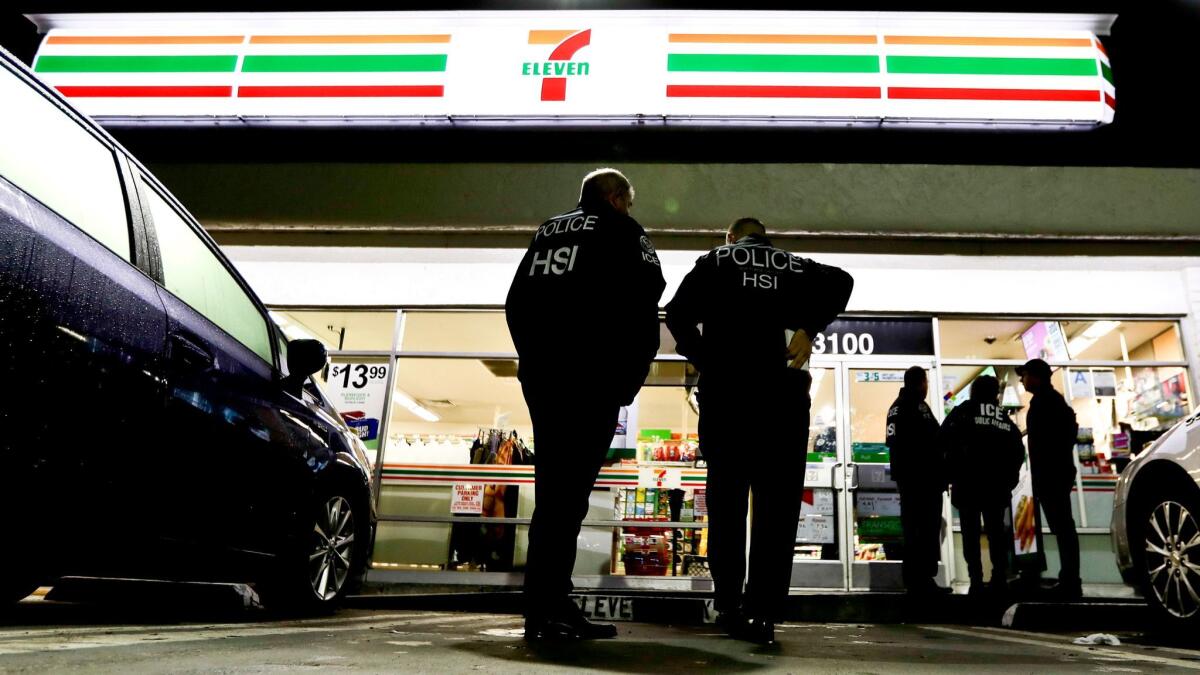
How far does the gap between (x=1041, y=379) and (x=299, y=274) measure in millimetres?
7342

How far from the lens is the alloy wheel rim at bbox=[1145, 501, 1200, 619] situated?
355 centimetres

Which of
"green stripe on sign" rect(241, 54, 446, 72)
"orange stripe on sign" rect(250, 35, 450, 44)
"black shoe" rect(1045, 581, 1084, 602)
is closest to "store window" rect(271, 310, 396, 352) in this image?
"green stripe on sign" rect(241, 54, 446, 72)

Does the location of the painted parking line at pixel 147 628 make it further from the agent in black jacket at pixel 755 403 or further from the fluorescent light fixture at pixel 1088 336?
the fluorescent light fixture at pixel 1088 336

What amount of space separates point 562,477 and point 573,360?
0.42m

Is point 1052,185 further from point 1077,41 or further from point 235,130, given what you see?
point 235,130

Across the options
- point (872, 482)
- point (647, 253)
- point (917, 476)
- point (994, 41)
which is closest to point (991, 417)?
point (917, 476)

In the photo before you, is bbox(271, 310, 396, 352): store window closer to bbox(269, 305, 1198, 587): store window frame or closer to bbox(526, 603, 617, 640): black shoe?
bbox(269, 305, 1198, 587): store window frame

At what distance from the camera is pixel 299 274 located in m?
8.05

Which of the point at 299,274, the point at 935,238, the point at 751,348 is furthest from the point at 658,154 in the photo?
the point at 751,348

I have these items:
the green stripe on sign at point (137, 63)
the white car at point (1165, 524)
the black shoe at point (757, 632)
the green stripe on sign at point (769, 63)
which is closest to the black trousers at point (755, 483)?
the black shoe at point (757, 632)

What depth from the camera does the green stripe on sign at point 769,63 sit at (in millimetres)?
7047

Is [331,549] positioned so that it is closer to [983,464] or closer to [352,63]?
[983,464]

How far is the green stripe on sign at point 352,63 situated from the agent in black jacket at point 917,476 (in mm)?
5479

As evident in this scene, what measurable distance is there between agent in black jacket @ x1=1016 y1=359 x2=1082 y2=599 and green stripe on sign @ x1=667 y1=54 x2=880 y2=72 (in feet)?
10.7
